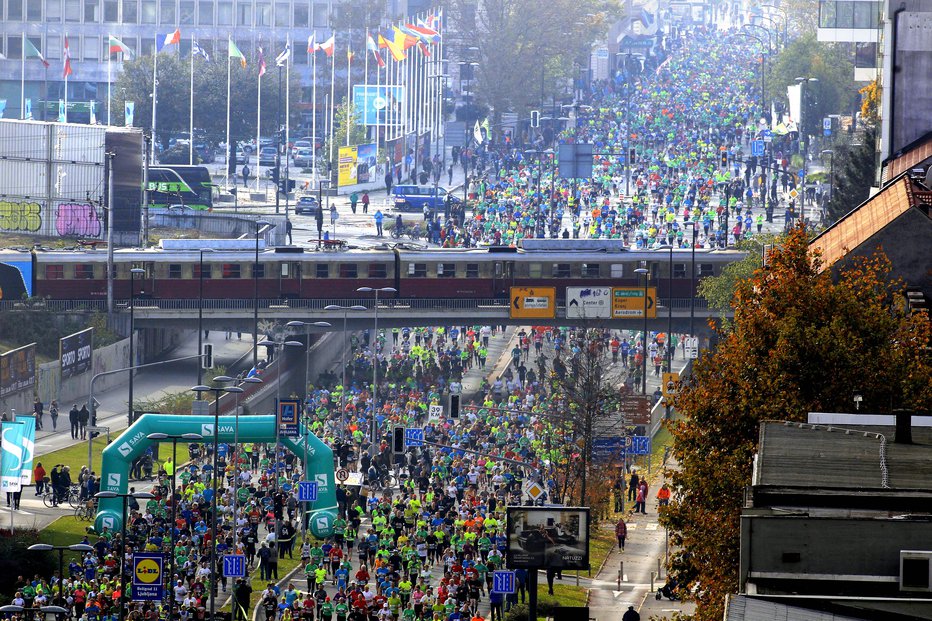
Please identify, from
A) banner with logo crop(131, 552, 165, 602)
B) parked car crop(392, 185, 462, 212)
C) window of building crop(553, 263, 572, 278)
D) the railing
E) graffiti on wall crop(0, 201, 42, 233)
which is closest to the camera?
banner with logo crop(131, 552, 165, 602)

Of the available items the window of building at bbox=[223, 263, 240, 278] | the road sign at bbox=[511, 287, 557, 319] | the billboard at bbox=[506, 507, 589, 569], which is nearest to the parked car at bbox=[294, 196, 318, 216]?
the window of building at bbox=[223, 263, 240, 278]

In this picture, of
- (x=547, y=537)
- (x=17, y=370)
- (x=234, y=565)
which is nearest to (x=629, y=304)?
(x=17, y=370)

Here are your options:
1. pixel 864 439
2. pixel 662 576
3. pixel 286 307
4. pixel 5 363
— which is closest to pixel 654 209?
pixel 286 307

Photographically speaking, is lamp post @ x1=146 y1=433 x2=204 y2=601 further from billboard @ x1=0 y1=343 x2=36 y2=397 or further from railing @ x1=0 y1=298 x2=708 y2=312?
railing @ x1=0 y1=298 x2=708 y2=312

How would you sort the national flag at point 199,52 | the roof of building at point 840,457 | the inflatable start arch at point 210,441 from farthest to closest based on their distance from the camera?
the national flag at point 199,52
the inflatable start arch at point 210,441
the roof of building at point 840,457

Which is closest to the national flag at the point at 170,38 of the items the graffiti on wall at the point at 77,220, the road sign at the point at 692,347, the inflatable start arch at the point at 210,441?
the graffiti on wall at the point at 77,220

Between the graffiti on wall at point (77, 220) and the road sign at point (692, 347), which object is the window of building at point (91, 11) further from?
the road sign at point (692, 347)
